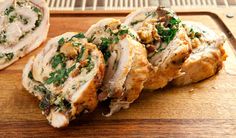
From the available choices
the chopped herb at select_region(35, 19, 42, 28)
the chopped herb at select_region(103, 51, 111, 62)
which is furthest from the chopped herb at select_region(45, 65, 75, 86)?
the chopped herb at select_region(35, 19, 42, 28)

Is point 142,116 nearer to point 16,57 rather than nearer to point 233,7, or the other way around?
point 16,57

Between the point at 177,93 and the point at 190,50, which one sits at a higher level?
the point at 190,50

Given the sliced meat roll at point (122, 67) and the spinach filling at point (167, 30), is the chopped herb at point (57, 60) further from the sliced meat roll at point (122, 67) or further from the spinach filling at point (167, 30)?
the spinach filling at point (167, 30)

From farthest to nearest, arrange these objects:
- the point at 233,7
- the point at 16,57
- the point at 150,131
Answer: the point at 233,7 → the point at 16,57 → the point at 150,131

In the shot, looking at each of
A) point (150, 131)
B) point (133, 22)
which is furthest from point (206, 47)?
point (150, 131)

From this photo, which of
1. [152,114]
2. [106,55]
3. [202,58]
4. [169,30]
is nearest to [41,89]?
[106,55]

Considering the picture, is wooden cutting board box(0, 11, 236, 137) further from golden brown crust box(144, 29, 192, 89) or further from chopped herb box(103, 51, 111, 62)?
chopped herb box(103, 51, 111, 62)
